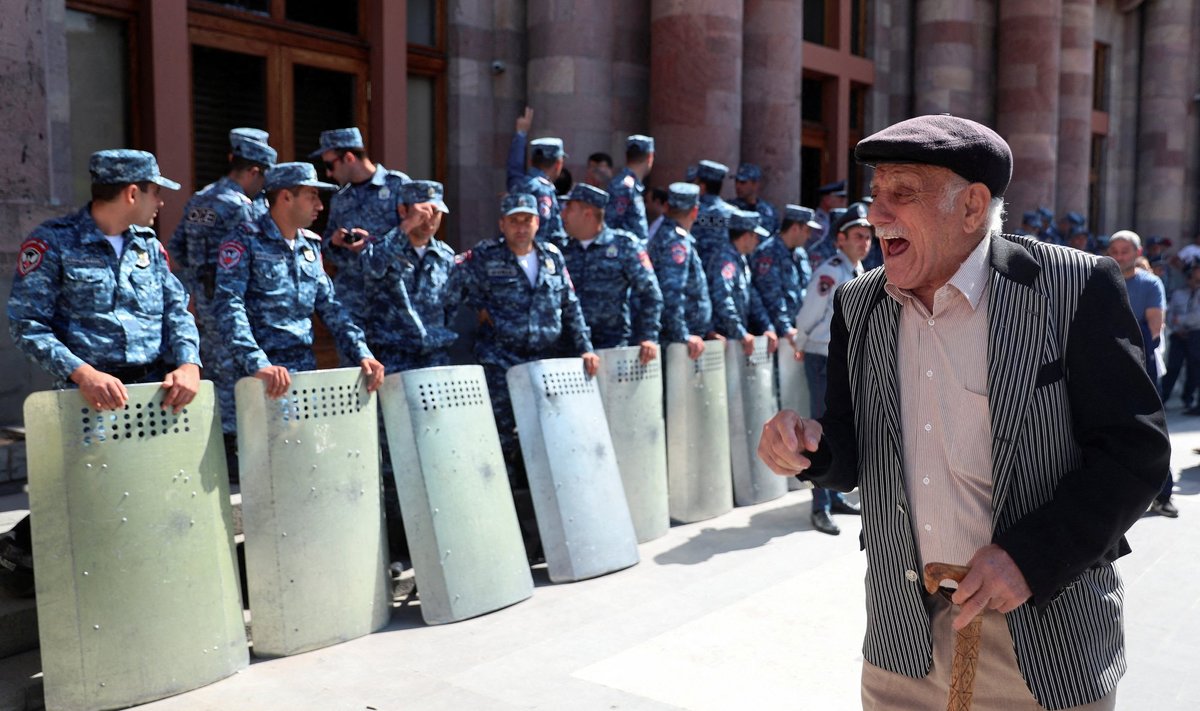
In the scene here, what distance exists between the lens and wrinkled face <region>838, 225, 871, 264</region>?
7.10 m

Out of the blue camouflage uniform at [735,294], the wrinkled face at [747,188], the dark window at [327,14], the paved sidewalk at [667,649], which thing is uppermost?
the dark window at [327,14]

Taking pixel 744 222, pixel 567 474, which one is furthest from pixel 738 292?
pixel 567 474

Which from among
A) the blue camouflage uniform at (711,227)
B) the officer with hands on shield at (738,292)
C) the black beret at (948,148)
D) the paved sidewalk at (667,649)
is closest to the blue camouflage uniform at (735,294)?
the officer with hands on shield at (738,292)

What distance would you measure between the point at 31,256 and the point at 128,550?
47.4 inches

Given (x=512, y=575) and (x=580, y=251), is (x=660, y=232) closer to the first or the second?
(x=580, y=251)

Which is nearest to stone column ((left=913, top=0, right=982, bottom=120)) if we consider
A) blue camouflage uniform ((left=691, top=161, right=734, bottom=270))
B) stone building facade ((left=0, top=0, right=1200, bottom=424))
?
stone building facade ((left=0, top=0, right=1200, bottom=424))

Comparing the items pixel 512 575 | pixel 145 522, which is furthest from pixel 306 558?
pixel 512 575

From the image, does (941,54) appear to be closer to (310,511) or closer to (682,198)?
(682,198)

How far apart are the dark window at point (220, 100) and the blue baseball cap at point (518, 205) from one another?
319cm

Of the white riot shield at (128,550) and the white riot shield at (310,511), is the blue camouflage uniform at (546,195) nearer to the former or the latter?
the white riot shield at (310,511)

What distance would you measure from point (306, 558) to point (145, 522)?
0.72 meters

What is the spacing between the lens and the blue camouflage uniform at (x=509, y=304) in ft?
19.2

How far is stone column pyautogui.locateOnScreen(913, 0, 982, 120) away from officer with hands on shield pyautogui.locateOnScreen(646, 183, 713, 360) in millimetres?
9731

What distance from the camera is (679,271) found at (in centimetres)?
714
